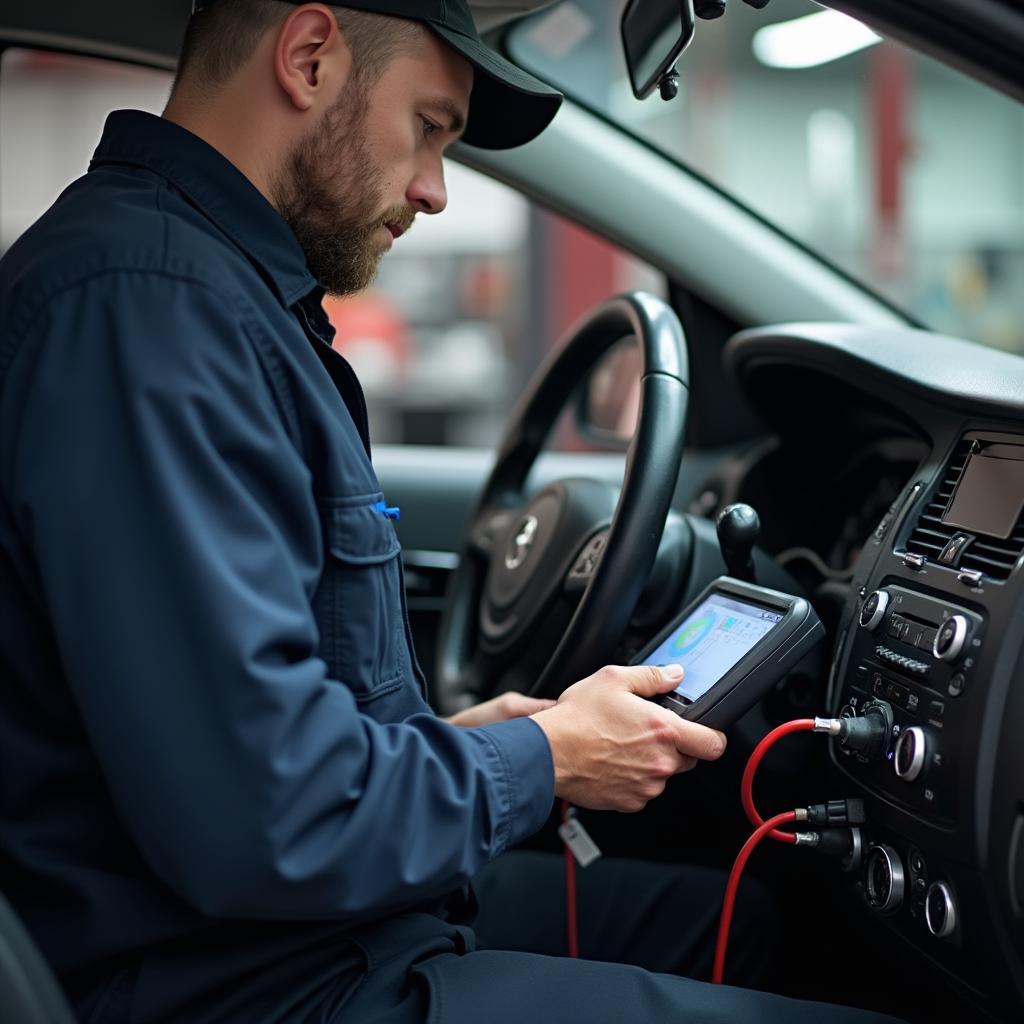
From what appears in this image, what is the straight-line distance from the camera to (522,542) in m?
1.56

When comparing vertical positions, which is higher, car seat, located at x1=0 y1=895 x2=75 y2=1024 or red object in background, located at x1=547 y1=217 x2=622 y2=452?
car seat, located at x1=0 y1=895 x2=75 y2=1024

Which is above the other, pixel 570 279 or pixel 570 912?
pixel 570 912

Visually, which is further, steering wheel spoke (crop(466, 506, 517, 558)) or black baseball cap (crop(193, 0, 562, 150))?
steering wheel spoke (crop(466, 506, 517, 558))

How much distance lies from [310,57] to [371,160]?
0.09m

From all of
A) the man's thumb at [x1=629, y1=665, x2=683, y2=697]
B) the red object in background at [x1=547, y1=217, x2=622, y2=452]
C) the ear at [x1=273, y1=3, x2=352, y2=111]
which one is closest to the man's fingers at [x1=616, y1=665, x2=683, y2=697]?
the man's thumb at [x1=629, y1=665, x2=683, y2=697]

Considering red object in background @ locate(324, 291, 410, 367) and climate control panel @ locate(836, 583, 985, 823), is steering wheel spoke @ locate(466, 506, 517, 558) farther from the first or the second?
red object in background @ locate(324, 291, 410, 367)

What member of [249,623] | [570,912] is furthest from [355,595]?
[570,912]

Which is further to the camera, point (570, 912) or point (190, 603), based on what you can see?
point (570, 912)

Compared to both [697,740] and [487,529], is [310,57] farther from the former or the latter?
[487,529]

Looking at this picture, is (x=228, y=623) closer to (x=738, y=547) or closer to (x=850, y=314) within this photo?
(x=738, y=547)

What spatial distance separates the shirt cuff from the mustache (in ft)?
1.49

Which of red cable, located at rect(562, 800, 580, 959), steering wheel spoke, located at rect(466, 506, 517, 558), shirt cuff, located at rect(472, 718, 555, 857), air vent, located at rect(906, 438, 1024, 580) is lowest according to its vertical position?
red cable, located at rect(562, 800, 580, 959)

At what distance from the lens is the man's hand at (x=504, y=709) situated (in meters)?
1.29

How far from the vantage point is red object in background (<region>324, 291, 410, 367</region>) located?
9008 millimetres
